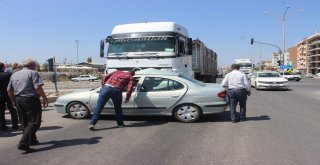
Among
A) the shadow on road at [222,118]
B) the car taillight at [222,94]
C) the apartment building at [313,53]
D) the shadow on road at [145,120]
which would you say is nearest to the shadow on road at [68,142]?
the shadow on road at [145,120]

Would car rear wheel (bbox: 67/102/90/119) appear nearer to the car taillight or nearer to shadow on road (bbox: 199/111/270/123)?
shadow on road (bbox: 199/111/270/123)

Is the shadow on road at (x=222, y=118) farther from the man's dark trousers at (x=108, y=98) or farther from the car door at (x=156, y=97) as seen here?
the man's dark trousers at (x=108, y=98)

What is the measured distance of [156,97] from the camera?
9336mm

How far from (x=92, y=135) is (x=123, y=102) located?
1820 millimetres

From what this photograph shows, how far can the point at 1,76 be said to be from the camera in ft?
27.2

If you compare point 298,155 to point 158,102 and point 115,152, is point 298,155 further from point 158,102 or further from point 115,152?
point 158,102

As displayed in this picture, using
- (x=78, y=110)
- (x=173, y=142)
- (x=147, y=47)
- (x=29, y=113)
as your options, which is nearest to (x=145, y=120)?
(x=78, y=110)

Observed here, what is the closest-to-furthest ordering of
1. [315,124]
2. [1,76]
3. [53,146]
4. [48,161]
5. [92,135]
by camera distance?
[48,161]
[53,146]
[92,135]
[1,76]
[315,124]

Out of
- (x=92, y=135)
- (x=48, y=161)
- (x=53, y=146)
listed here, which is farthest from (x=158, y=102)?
(x=48, y=161)

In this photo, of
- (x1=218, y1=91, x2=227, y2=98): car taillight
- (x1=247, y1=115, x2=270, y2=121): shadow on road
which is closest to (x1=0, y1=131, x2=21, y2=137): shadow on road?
(x1=218, y1=91, x2=227, y2=98): car taillight

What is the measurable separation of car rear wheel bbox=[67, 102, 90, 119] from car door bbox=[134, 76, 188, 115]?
4.82 feet

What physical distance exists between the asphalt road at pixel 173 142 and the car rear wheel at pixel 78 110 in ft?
0.77

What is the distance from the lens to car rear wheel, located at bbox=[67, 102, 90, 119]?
32.5 ft

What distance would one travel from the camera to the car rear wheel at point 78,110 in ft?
32.5
